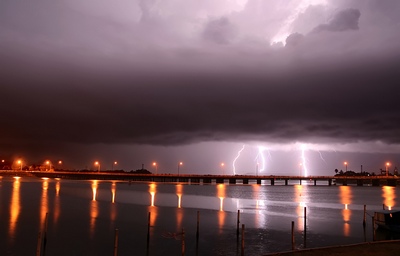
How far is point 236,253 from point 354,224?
2654 centimetres

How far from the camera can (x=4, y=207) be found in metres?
59.7

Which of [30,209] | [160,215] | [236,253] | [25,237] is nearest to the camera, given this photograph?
[236,253]

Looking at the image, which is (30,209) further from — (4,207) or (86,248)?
(86,248)

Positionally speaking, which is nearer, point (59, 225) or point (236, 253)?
point (236, 253)

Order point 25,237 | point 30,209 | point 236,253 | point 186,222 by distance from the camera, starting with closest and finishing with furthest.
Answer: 1. point 236,253
2. point 25,237
3. point 186,222
4. point 30,209

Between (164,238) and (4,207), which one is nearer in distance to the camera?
(164,238)

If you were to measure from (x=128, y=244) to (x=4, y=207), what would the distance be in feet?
120

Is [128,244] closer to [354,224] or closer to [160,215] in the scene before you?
[160,215]

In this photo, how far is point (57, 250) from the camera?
102ft

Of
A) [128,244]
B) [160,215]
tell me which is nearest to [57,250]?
[128,244]

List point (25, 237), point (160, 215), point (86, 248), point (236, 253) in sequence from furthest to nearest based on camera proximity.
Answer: point (160, 215)
point (25, 237)
point (86, 248)
point (236, 253)

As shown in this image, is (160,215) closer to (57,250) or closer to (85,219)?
(85,219)

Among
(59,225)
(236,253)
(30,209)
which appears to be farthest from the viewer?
(30,209)

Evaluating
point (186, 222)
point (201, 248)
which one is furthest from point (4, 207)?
point (201, 248)
